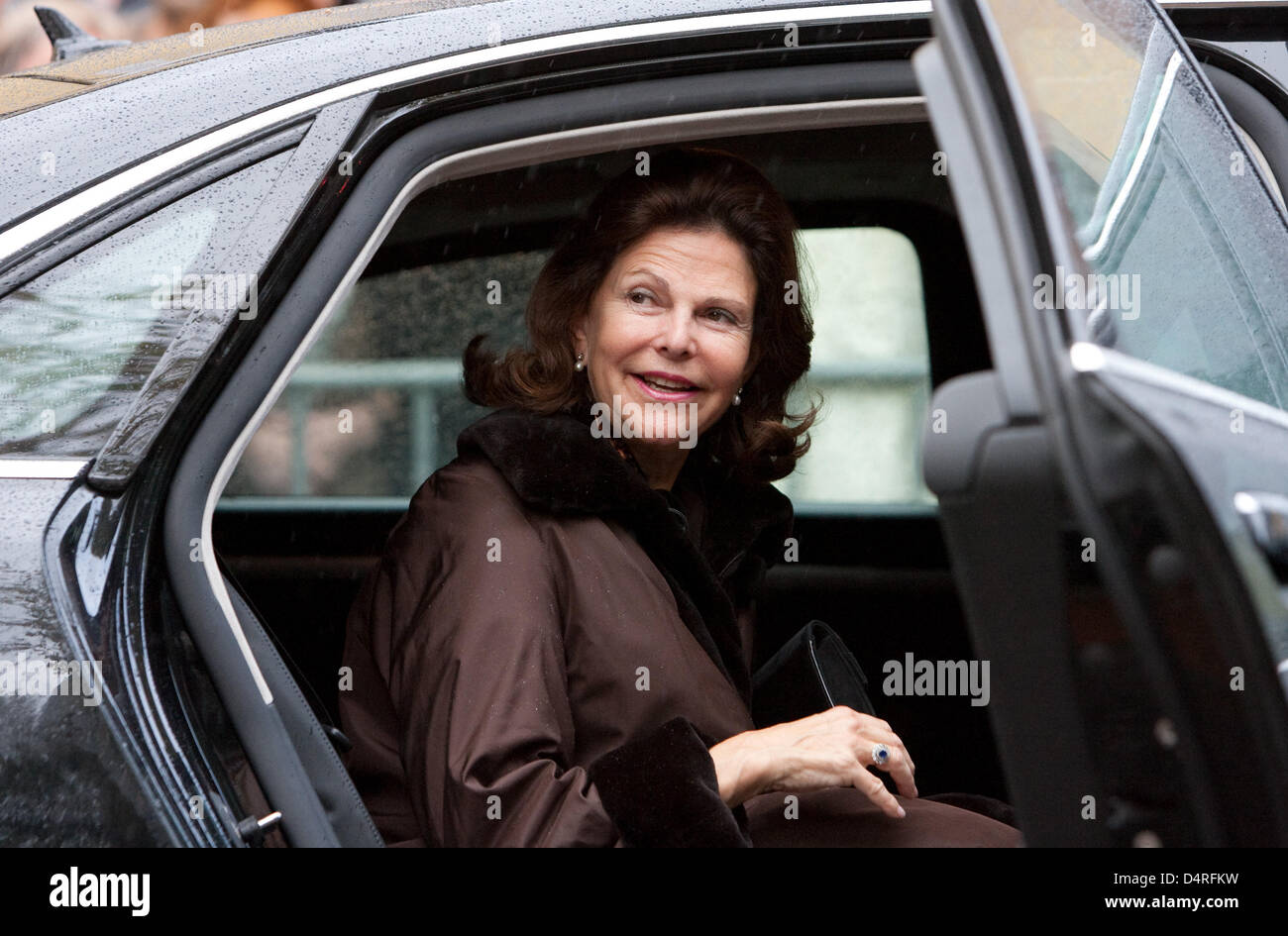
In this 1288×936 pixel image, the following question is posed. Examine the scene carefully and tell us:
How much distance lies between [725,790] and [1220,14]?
1.10 meters

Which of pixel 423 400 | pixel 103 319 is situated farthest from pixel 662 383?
pixel 423 400

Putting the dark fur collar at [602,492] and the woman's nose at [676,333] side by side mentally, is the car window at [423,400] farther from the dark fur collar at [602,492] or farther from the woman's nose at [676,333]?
the dark fur collar at [602,492]

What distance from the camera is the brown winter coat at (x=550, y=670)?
1.46 meters

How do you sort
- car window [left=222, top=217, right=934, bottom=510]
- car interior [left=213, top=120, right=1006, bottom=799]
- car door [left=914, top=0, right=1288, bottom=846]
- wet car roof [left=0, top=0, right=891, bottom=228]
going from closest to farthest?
car door [left=914, top=0, right=1288, bottom=846] < wet car roof [left=0, top=0, right=891, bottom=228] < car interior [left=213, top=120, right=1006, bottom=799] < car window [left=222, top=217, right=934, bottom=510]

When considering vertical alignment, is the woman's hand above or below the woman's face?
below

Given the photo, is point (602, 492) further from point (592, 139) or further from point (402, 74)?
point (402, 74)

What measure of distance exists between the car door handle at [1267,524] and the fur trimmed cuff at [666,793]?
28.6 inches

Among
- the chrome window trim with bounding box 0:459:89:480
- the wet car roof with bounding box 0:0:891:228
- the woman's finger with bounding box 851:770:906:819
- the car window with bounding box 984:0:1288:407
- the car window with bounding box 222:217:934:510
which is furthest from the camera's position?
the car window with bounding box 222:217:934:510

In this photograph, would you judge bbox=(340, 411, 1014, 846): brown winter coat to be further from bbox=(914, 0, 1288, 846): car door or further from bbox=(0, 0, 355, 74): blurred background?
bbox=(0, 0, 355, 74): blurred background

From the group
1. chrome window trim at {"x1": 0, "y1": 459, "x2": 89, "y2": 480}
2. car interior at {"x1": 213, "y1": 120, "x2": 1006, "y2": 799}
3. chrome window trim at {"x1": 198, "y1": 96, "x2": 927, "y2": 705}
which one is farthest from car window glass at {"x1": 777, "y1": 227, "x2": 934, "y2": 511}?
chrome window trim at {"x1": 0, "y1": 459, "x2": 89, "y2": 480}

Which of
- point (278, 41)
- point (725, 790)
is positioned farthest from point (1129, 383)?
point (278, 41)

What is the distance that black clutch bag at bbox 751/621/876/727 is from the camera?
2.01 metres

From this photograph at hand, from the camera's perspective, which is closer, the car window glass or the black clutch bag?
the black clutch bag

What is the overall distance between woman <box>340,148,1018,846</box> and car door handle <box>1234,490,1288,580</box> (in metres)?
0.73
